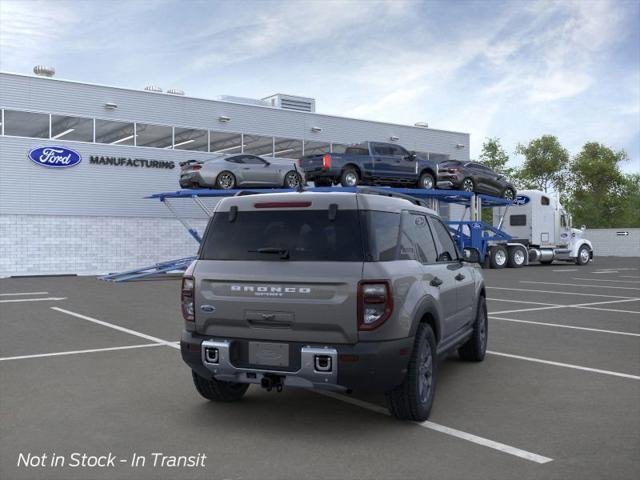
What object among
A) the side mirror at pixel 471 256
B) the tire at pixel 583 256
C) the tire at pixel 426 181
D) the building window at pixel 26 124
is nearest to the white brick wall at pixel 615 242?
the tire at pixel 583 256

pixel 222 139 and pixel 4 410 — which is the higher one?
pixel 222 139

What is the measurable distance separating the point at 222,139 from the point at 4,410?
1042 inches

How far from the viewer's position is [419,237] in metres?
6.00

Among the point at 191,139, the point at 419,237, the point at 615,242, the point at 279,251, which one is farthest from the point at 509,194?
the point at 279,251

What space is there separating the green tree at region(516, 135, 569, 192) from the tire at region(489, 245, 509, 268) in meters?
43.1

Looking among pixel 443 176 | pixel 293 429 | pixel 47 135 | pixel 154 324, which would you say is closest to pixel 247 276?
pixel 293 429

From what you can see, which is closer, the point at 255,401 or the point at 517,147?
the point at 255,401

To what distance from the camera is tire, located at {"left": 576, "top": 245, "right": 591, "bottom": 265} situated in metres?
33.4

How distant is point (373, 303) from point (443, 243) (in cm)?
226

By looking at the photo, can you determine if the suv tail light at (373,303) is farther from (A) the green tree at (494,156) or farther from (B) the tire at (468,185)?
(A) the green tree at (494,156)

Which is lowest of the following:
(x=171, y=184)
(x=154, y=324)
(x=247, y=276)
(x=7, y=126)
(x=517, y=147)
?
(x=154, y=324)

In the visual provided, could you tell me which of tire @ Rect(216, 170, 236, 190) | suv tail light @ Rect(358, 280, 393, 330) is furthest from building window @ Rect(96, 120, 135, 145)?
suv tail light @ Rect(358, 280, 393, 330)

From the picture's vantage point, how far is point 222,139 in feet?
103

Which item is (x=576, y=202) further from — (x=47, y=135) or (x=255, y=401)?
(x=255, y=401)
